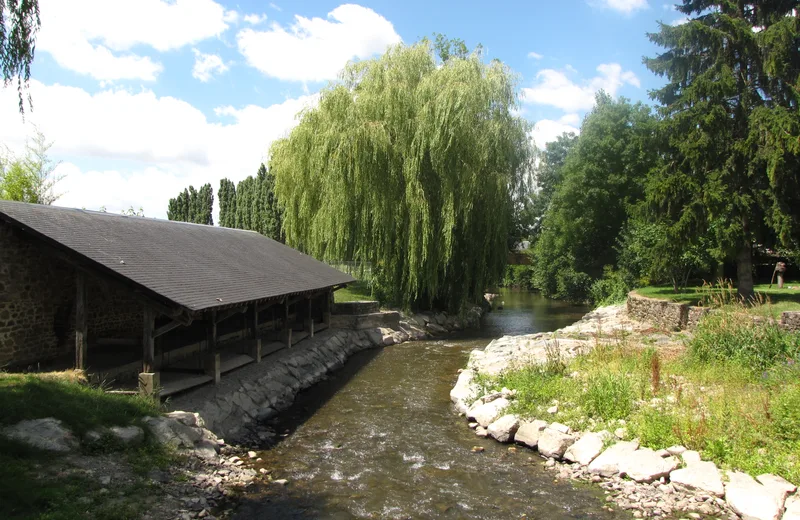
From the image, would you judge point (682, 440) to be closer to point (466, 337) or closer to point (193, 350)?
point (193, 350)

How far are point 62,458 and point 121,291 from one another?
11.6ft

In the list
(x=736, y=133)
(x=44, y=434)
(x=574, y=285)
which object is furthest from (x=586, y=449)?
(x=574, y=285)

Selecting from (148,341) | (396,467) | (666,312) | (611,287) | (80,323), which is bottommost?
(396,467)

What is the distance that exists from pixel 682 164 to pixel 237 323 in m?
14.2

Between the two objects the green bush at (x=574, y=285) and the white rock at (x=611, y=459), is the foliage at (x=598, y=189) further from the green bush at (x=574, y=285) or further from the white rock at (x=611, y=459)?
the white rock at (x=611, y=459)

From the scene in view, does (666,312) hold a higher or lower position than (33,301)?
lower

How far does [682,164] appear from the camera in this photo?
1589cm

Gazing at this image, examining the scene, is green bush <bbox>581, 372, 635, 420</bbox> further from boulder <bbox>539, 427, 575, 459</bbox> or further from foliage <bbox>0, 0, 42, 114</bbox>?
foliage <bbox>0, 0, 42, 114</bbox>

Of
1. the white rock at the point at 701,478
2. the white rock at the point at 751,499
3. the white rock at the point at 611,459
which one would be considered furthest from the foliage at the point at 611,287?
the white rock at the point at 751,499

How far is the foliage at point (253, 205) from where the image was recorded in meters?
35.1

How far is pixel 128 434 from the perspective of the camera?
21.1 feet

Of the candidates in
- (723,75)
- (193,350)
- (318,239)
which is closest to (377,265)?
(318,239)

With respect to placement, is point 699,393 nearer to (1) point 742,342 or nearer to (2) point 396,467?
(1) point 742,342

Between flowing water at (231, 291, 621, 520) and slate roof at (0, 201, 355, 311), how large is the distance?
2656 millimetres
